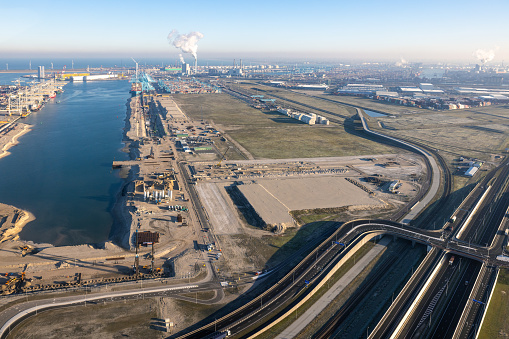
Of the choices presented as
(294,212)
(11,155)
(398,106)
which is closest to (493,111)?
(398,106)

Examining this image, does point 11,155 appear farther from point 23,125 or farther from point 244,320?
point 244,320

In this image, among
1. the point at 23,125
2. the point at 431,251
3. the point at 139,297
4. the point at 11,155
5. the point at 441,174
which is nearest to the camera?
the point at 139,297

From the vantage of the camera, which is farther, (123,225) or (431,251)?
(123,225)

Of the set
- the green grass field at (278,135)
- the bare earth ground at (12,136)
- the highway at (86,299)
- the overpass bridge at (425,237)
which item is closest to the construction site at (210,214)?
the highway at (86,299)

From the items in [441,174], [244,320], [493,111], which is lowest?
[244,320]

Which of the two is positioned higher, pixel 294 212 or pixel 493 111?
pixel 493 111

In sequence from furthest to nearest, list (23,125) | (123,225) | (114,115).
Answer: (114,115), (23,125), (123,225)

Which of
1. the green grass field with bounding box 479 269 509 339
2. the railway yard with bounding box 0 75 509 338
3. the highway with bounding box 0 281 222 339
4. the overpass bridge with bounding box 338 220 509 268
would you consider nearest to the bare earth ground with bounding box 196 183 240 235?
the railway yard with bounding box 0 75 509 338

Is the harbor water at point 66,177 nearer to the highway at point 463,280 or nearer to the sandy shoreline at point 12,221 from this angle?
the sandy shoreline at point 12,221
